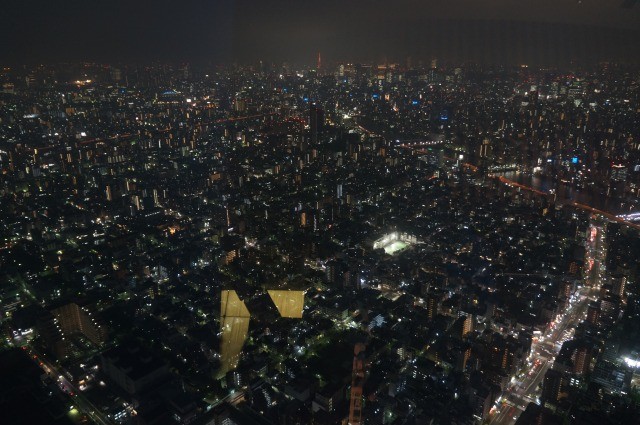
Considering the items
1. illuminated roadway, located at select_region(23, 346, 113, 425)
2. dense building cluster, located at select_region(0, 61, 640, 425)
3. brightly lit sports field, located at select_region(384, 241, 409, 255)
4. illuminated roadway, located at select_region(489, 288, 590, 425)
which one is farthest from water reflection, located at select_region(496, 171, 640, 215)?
illuminated roadway, located at select_region(23, 346, 113, 425)

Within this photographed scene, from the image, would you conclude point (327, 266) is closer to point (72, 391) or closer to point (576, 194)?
point (72, 391)

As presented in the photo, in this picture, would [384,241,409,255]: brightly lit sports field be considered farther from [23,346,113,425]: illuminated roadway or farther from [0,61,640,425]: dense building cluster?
[23,346,113,425]: illuminated roadway

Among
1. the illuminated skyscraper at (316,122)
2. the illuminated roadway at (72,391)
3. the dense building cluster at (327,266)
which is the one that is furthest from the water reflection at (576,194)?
the illuminated roadway at (72,391)

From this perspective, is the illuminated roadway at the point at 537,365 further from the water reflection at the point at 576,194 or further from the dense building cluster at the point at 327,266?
the water reflection at the point at 576,194

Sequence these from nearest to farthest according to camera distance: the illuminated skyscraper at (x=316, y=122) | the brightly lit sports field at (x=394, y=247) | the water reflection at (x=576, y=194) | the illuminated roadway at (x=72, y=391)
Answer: the illuminated roadway at (x=72, y=391), the brightly lit sports field at (x=394, y=247), the water reflection at (x=576, y=194), the illuminated skyscraper at (x=316, y=122)

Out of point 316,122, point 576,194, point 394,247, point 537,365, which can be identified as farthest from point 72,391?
point 316,122
